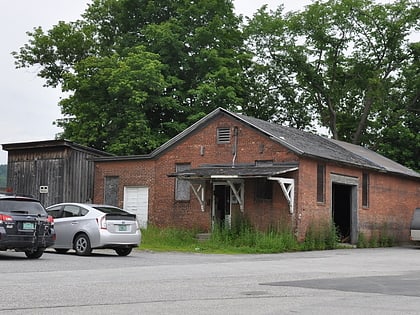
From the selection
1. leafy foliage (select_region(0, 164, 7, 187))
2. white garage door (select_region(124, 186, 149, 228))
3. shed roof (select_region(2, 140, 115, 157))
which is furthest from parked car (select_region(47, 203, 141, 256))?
leafy foliage (select_region(0, 164, 7, 187))

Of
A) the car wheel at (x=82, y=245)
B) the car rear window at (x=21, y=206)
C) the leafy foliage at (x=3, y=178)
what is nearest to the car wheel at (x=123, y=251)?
the car wheel at (x=82, y=245)

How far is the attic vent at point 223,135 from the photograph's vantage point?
31.8 m

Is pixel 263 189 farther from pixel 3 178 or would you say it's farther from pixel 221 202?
pixel 3 178

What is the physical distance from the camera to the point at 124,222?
70.4ft

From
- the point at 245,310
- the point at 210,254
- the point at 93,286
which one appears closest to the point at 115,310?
the point at 245,310

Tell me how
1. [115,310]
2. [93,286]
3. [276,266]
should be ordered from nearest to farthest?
[115,310]
[93,286]
[276,266]

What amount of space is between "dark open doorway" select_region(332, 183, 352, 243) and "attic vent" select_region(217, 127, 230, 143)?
5662mm

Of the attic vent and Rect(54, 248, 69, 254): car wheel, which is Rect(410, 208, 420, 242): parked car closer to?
the attic vent

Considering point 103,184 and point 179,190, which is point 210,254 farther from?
point 103,184

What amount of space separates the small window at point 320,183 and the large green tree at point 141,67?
14878mm

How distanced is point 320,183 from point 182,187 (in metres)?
6.56

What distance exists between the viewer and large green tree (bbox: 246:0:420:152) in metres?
51.3

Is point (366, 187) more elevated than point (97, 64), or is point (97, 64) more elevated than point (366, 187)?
point (97, 64)

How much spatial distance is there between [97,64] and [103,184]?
1282 cm
